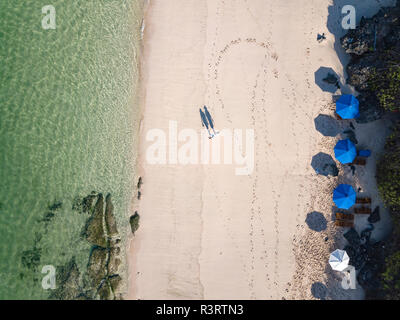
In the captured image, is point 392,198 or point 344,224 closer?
point 392,198

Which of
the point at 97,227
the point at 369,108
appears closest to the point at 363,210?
the point at 369,108

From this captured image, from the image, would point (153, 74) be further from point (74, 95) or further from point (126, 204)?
point (126, 204)

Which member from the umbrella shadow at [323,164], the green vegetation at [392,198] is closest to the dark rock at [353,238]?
the green vegetation at [392,198]

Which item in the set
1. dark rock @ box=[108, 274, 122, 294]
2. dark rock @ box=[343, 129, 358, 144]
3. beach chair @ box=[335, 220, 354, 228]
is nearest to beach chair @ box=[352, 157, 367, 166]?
dark rock @ box=[343, 129, 358, 144]

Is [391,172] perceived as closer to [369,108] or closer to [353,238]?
[369,108]

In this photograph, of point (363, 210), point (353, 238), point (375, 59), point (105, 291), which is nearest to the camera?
point (375, 59)

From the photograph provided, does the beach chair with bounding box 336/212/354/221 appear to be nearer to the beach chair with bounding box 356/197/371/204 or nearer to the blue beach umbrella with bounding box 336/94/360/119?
the beach chair with bounding box 356/197/371/204
